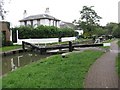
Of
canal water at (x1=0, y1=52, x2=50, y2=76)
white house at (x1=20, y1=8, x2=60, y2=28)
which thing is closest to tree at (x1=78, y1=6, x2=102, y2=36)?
white house at (x1=20, y1=8, x2=60, y2=28)

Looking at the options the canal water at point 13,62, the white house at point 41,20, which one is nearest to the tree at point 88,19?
the white house at point 41,20

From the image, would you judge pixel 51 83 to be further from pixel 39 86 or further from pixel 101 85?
pixel 101 85

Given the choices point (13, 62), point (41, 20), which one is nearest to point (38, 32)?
point (41, 20)

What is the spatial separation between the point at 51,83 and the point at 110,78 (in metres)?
2.36

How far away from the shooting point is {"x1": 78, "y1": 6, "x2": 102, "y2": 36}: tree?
231ft

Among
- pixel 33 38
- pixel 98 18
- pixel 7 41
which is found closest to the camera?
pixel 7 41

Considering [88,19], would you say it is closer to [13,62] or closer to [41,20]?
[41,20]

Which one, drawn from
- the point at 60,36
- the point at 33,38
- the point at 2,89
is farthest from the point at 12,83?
the point at 60,36

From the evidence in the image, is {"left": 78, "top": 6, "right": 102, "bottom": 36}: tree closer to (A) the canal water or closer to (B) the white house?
(B) the white house

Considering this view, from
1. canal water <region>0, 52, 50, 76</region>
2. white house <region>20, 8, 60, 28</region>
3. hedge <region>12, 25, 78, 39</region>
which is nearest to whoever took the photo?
canal water <region>0, 52, 50, 76</region>

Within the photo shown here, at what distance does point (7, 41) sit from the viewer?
140 feet

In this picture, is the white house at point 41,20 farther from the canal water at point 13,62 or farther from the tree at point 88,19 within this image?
the canal water at point 13,62

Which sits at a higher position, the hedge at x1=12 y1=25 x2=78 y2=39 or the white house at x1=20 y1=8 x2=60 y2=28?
the white house at x1=20 y1=8 x2=60 y2=28

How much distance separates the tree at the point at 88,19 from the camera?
70.4 meters
